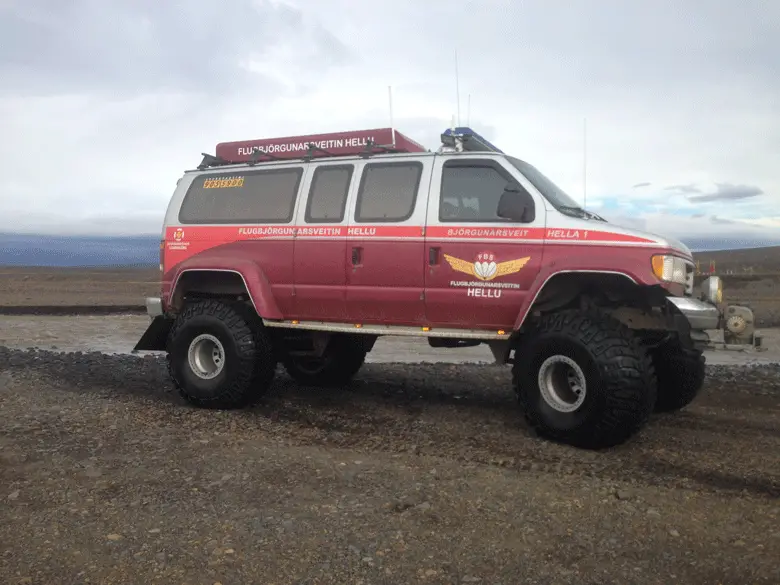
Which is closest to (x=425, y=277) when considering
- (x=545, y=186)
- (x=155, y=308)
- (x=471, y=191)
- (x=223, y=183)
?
(x=471, y=191)

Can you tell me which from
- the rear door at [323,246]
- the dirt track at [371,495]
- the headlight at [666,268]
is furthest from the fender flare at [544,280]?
the rear door at [323,246]

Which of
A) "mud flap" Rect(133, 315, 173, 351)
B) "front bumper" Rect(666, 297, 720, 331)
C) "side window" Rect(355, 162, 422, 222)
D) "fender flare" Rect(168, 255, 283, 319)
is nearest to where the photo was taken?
"front bumper" Rect(666, 297, 720, 331)

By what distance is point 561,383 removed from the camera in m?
6.11

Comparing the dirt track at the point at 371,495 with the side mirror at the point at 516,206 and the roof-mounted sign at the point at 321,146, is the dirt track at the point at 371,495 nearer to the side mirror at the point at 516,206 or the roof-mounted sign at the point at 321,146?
the side mirror at the point at 516,206

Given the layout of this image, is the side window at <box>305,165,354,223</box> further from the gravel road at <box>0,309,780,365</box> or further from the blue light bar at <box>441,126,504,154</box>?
the gravel road at <box>0,309,780,365</box>

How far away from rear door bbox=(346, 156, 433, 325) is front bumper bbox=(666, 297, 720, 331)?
7.09ft

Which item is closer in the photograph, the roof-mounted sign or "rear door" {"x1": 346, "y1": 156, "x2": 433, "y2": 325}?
"rear door" {"x1": 346, "y1": 156, "x2": 433, "y2": 325}

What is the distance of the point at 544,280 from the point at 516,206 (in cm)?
68

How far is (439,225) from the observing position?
6.47 metres

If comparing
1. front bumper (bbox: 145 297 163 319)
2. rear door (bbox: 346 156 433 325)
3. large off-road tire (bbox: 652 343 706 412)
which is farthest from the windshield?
front bumper (bbox: 145 297 163 319)

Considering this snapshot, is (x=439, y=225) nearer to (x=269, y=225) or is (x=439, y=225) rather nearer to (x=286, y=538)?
(x=269, y=225)

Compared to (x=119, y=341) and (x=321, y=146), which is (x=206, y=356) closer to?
(x=321, y=146)

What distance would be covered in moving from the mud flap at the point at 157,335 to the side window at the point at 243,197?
116cm

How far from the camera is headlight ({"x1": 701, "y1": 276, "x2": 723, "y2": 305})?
6.12m
